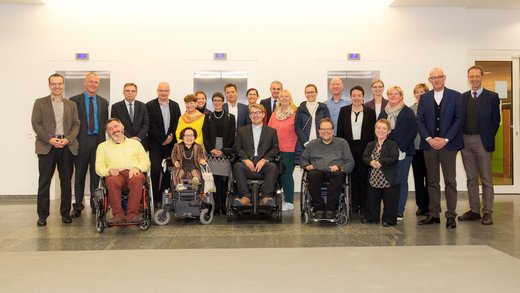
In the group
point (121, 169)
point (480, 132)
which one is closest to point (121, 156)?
point (121, 169)

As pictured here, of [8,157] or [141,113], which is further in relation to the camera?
[8,157]

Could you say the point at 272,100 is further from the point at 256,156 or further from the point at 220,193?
the point at 220,193

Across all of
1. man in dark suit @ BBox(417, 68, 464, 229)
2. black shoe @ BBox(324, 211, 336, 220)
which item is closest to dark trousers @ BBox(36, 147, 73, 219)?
black shoe @ BBox(324, 211, 336, 220)

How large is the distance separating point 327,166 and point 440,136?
1.20 meters

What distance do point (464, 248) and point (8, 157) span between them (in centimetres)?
669

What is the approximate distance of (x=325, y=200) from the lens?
534 centimetres

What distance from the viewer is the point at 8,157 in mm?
7750

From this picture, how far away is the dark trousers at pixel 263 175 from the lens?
5.41 metres

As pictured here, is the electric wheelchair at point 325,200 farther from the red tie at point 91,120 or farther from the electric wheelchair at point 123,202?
Answer: the red tie at point 91,120
